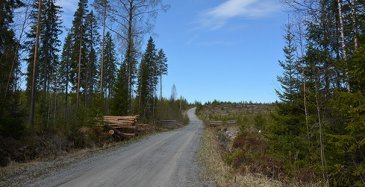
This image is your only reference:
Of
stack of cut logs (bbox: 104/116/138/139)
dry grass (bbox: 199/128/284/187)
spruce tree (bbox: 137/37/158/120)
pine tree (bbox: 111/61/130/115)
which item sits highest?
spruce tree (bbox: 137/37/158/120)

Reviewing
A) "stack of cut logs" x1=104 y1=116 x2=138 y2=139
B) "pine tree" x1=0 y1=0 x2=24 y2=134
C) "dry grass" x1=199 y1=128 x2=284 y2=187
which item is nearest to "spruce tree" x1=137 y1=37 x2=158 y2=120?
"stack of cut logs" x1=104 y1=116 x2=138 y2=139

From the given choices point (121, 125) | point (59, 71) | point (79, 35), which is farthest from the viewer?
point (59, 71)

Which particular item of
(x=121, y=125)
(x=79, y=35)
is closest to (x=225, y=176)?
(x=121, y=125)

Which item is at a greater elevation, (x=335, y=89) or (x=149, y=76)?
(x=149, y=76)

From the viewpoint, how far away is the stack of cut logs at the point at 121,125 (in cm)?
2142

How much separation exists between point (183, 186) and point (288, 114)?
948 cm

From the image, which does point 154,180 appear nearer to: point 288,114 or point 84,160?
point 84,160

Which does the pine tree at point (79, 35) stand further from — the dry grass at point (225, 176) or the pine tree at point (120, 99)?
the dry grass at point (225, 176)

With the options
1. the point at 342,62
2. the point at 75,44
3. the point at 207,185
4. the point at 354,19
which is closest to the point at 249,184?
the point at 207,185

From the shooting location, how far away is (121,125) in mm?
22484

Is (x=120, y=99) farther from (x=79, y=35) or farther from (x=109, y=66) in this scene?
(x=109, y=66)

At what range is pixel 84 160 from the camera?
42.8ft

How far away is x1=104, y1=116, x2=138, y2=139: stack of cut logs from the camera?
21.4 m

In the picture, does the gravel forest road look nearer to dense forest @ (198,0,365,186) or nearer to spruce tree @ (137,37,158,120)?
dense forest @ (198,0,365,186)
